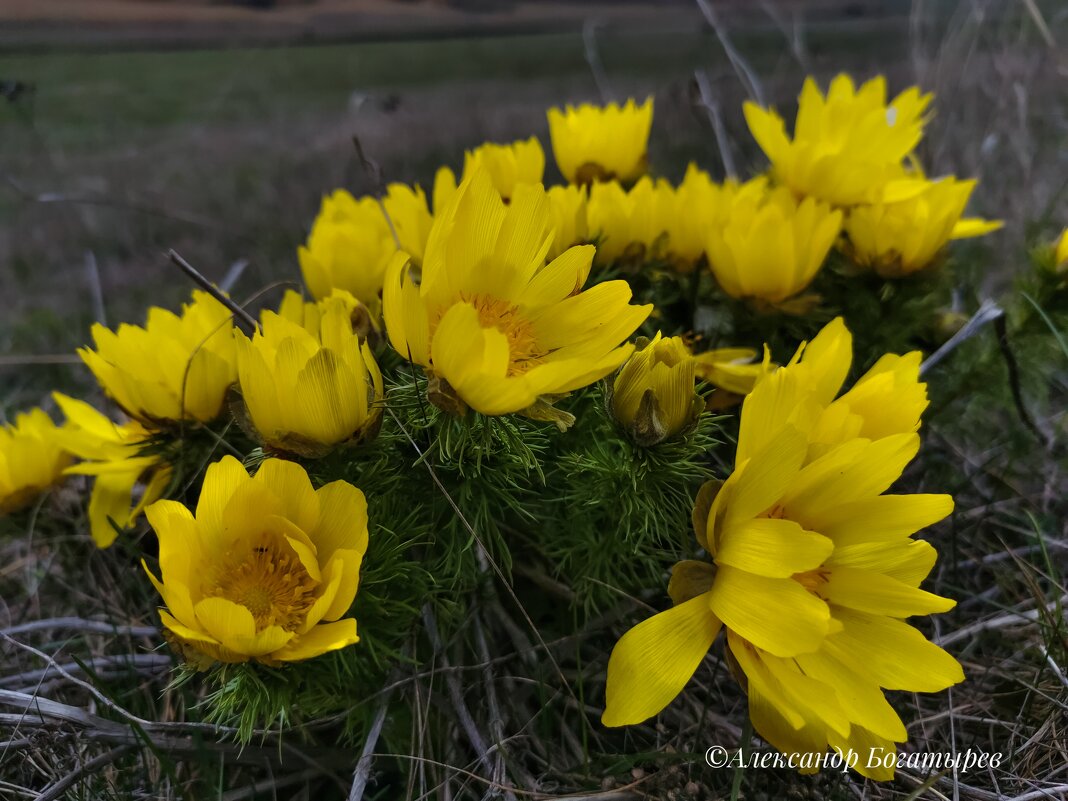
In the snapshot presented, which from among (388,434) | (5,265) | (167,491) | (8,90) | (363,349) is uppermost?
(8,90)

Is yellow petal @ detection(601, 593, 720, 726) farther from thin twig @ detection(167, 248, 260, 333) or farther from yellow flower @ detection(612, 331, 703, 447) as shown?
thin twig @ detection(167, 248, 260, 333)

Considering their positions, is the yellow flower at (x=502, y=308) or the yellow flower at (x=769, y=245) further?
the yellow flower at (x=769, y=245)

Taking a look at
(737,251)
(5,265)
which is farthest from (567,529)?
(5,265)

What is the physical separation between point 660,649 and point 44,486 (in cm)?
117

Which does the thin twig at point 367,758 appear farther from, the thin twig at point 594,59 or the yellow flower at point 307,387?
the thin twig at point 594,59

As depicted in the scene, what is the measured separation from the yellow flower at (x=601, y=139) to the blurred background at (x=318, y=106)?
3.18ft

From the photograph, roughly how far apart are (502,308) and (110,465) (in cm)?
68

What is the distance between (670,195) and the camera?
1229 mm

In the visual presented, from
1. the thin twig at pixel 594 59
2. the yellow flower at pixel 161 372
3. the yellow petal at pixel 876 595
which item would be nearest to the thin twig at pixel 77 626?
the yellow flower at pixel 161 372

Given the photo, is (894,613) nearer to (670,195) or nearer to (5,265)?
(670,195)

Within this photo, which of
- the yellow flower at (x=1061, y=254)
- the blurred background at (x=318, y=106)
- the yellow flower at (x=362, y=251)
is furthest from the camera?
→ the blurred background at (x=318, y=106)

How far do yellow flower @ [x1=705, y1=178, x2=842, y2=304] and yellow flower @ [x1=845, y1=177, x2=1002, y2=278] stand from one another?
4.0 inches

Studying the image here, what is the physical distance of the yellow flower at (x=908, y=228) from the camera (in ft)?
3.80

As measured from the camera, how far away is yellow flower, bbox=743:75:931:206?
122 centimetres
